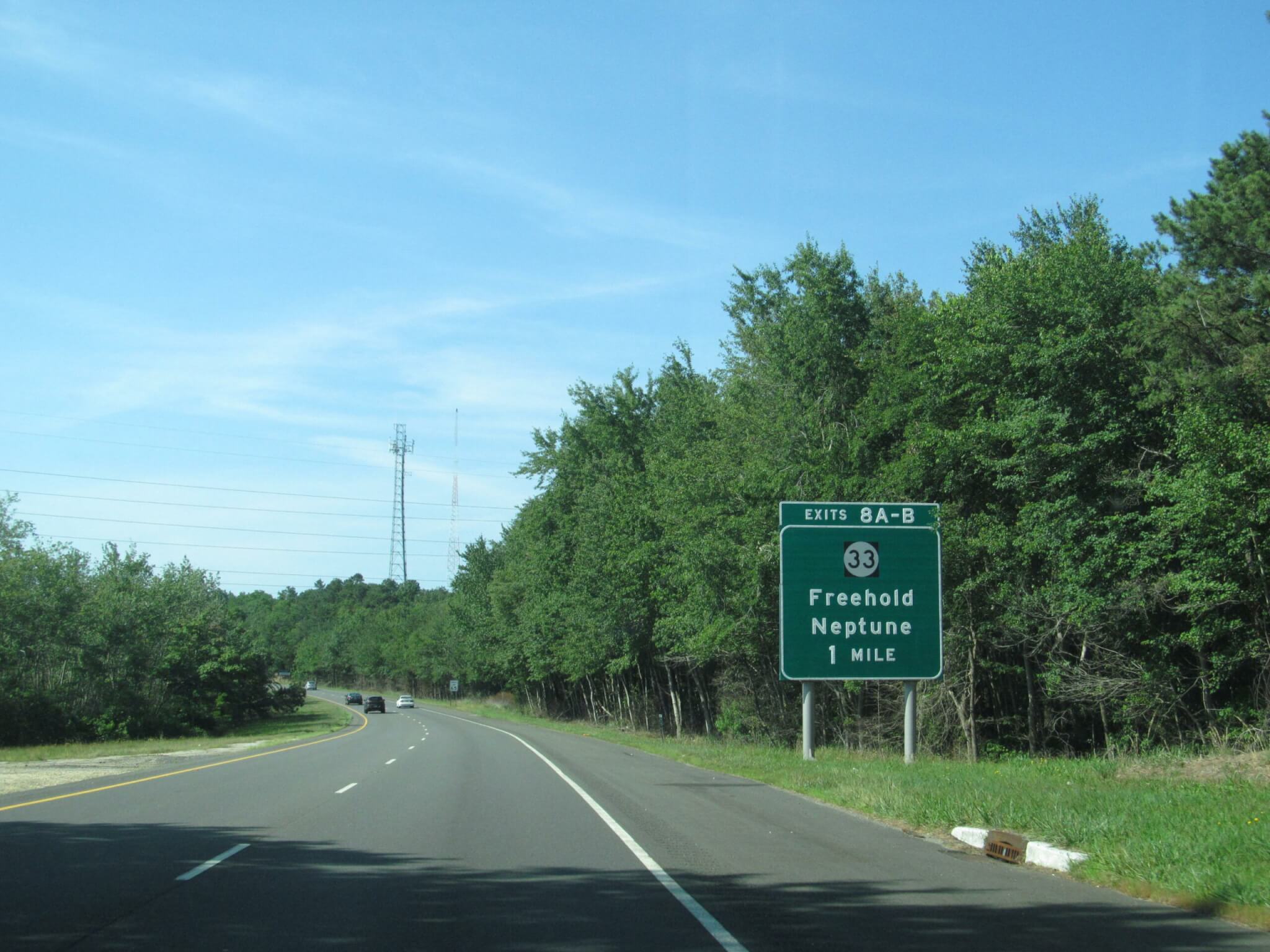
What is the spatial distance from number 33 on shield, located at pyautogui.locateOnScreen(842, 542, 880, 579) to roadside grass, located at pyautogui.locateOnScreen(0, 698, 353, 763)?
25.3m

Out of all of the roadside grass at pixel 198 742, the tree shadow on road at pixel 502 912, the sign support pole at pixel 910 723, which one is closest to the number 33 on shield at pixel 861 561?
the sign support pole at pixel 910 723

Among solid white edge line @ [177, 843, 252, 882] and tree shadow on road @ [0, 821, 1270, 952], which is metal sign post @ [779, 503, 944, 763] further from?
solid white edge line @ [177, 843, 252, 882]

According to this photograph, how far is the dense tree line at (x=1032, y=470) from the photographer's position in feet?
73.2

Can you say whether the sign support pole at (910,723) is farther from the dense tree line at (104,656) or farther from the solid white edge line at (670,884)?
the dense tree line at (104,656)

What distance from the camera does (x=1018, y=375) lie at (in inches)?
1105

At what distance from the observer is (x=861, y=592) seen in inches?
878

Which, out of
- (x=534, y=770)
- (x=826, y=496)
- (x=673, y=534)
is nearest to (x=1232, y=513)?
(x=826, y=496)

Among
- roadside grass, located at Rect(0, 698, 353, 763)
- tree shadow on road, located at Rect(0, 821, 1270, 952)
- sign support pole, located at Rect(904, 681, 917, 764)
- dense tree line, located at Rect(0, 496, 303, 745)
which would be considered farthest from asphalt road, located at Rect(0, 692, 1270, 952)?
dense tree line, located at Rect(0, 496, 303, 745)

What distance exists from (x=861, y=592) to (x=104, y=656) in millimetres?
55002

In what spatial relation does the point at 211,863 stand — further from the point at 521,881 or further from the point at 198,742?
the point at 198,742

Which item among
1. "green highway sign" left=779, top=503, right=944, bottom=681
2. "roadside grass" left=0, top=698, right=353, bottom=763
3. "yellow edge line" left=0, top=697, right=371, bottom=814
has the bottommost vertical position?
"roadside grass" left=0, top=698, right=353, bottom=763

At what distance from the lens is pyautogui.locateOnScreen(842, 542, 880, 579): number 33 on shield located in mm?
22328

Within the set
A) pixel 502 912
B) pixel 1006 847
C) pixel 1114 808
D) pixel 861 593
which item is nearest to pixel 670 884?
pixel 502 912

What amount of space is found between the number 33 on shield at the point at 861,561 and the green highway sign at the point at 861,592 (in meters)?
0.02
